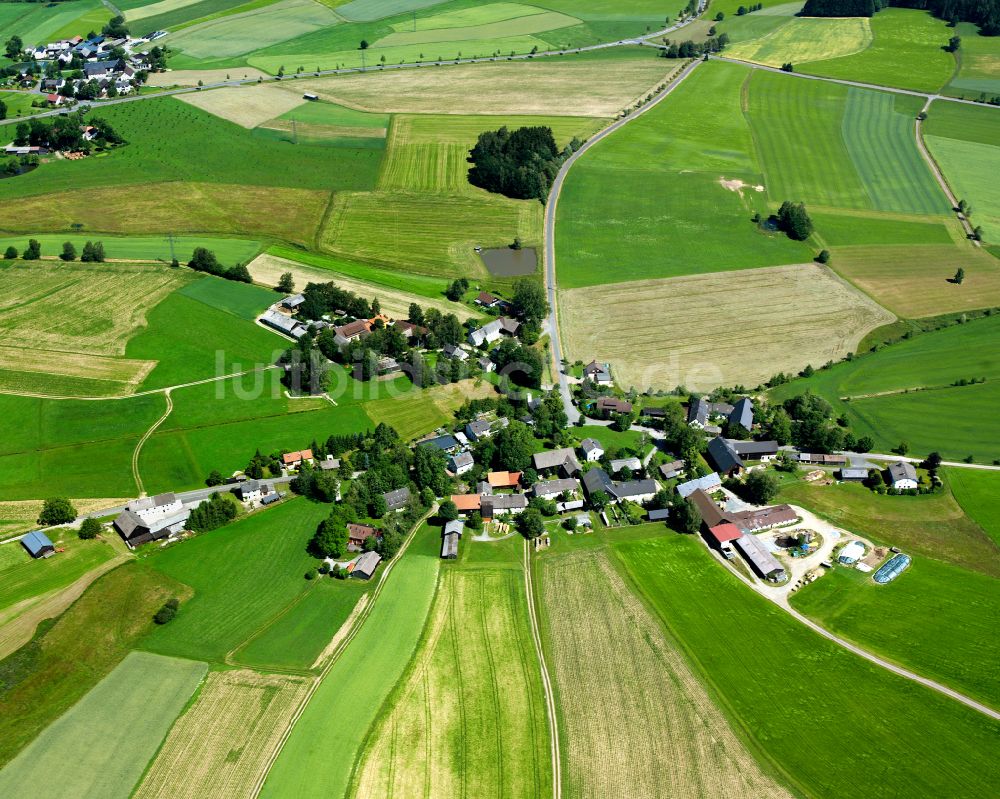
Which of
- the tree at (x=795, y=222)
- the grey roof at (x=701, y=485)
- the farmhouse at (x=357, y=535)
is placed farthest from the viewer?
the tree at (x=795, y=222)

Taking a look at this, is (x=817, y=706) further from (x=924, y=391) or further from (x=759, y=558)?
(x=924, y=391)

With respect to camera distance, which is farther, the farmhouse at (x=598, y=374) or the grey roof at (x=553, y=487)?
→ the farmhouse at (x=598, y=374)

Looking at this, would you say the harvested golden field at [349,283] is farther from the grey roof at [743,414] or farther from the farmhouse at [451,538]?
the farmhouse at [451,538]

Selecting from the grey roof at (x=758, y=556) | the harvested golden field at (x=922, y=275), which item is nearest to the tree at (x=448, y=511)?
the grey roof at (x=758, y=556)

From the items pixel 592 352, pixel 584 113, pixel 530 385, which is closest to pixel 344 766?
pixel 530 385

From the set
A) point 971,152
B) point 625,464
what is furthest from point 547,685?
point 971,152

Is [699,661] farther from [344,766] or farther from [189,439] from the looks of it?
[189,439]
